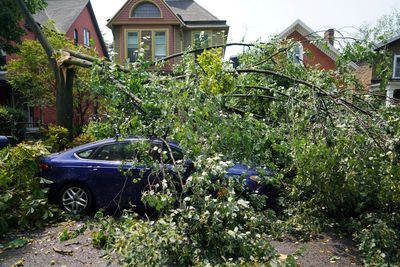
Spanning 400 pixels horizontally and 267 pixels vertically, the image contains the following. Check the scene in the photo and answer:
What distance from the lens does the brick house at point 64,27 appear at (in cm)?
2008

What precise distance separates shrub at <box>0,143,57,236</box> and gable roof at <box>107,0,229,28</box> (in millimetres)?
16906

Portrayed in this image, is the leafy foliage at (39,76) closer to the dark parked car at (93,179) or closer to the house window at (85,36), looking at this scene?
the dark parked car at (93,179)

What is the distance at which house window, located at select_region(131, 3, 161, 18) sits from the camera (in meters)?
21.0

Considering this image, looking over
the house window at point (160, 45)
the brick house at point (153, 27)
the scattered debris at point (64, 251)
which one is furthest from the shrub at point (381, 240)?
the house window at point (160, 45)

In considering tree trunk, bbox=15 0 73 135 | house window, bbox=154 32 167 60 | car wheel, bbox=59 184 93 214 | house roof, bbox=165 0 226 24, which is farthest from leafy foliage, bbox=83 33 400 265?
house roof, bbox=165 0 226 24

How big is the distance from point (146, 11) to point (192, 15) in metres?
3.07

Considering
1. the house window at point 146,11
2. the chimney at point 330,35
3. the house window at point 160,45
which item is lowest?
the chimney at point 330,35

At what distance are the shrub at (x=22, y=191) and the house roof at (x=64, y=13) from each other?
18.9 metres

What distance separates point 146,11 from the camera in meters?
21.0

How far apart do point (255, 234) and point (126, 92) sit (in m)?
2.81

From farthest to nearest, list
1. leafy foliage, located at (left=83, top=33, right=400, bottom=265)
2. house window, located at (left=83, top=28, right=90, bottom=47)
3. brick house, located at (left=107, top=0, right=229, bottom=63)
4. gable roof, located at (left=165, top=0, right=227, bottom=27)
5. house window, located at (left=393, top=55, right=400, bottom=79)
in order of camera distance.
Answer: house window, located at (left=83, top=28, right=90, bottom=47)
gable roof, located at (left=165, top=0, right=227, bottom=27)
house window, located at (left=393, top=55, right=400, bottom=79)
brick house, located at (left=107, top=0, right=229, bottom=63)
leafy foliage, located at (left=83, top=33, right=400, bottom=265)

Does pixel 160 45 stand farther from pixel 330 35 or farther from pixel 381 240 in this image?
pixel 381 240

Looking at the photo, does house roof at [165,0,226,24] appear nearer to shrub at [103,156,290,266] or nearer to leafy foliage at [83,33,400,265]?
leafy foliage at [83,33,400,265]

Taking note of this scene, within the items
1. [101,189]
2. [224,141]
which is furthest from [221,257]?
[101,189]
